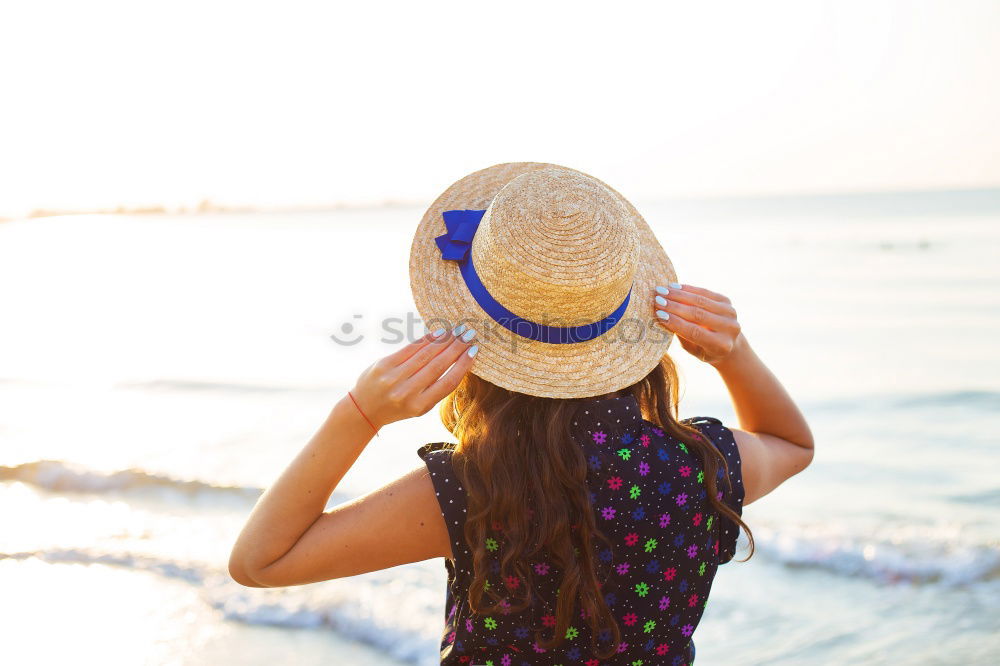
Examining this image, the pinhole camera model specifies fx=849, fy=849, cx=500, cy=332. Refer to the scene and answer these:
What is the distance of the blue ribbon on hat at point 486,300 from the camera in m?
1.69

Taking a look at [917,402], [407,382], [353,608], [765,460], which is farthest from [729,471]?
[917,402]

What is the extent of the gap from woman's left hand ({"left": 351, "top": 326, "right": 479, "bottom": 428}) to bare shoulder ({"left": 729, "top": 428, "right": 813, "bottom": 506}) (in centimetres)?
68

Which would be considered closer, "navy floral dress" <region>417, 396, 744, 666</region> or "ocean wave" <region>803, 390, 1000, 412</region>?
"navy floral dress" <region>417, 396, 744, 666</region>

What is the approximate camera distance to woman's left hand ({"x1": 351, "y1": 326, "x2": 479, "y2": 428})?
57.2 inches

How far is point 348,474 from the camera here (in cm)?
635

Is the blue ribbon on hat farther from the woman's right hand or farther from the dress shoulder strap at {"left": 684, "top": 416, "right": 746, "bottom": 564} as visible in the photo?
the dress shoulder strap at {"left": 684, "top": 416, "right": 746, "bottom": 564}

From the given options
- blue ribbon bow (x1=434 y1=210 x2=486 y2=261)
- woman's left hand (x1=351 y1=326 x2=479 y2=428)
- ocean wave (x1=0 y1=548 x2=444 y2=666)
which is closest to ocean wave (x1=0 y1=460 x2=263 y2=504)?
ocean wave (x1=0 y1=548 x2=444 y2=666)

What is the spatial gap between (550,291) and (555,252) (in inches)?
3.0

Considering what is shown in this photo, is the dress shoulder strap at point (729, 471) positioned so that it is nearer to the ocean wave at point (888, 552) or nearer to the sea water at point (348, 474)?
the sea water at point (348, 474)

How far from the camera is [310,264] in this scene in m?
21.9

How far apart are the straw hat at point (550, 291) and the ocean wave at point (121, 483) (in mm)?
4541

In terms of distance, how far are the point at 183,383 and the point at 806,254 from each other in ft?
57.9

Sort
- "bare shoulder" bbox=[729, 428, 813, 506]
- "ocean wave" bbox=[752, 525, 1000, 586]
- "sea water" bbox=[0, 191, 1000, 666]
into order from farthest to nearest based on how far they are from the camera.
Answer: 1. "ocean wave" bbox=[752, 525, 1000, 586]
2. "sea water" bbox=[0, 191, 1000, 666]
3. "bare shoulder" bbox=[729, 428, 813, 506]

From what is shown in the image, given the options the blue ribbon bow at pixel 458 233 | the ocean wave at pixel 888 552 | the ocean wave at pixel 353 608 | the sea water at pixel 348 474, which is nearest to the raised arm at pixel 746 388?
the sea water at pixel 348 474
